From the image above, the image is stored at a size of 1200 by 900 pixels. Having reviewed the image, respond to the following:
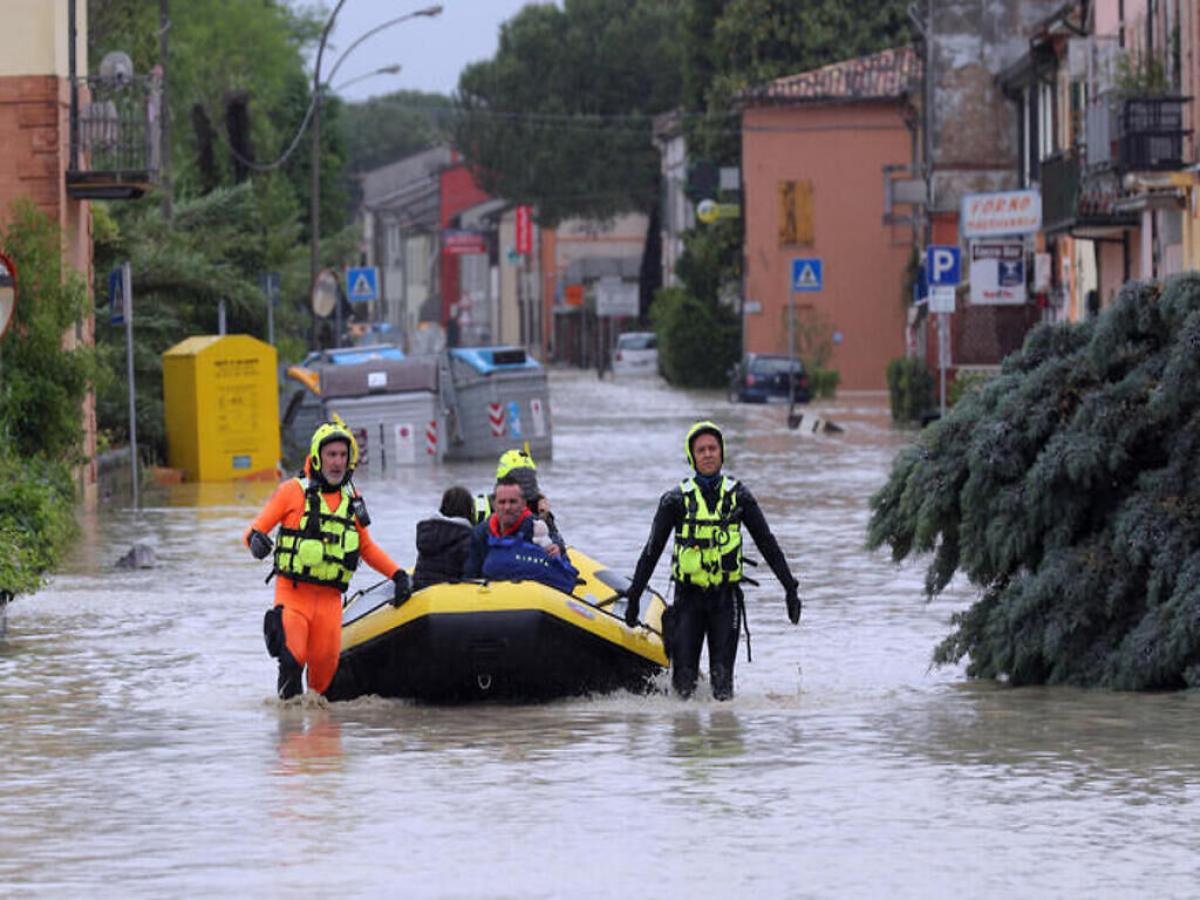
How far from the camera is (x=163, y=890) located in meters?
9.72

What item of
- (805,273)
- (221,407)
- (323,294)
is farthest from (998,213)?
(221,407)

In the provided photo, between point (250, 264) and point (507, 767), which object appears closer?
point (507, 767)

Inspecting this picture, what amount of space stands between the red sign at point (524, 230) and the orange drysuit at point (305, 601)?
376ft

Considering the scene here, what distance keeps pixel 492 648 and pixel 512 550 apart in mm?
782

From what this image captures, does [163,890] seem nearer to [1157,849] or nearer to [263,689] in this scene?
[1157,849]

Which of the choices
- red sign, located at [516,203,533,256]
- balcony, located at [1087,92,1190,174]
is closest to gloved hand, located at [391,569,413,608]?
balcony, located at [1087,92,1190,174]

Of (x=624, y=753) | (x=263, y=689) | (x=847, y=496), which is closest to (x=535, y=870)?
(x=624, y=753)

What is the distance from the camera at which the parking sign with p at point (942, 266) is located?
1810 inches

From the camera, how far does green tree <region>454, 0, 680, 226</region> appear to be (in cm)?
11788

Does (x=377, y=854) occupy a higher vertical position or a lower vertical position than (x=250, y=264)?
lower

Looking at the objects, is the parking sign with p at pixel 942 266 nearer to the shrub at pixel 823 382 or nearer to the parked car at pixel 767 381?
the parked car at pixel 767 381

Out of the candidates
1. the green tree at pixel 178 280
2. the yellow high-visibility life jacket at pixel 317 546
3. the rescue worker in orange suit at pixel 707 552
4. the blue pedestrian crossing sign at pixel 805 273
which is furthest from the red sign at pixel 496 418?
the yellow high-visibility life jacket at pixel 317 546

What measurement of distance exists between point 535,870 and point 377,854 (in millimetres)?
663

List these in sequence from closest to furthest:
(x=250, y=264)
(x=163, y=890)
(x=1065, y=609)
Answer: (x=163, y=890)
(x=1065, y=609)
(x=250, y=264)
